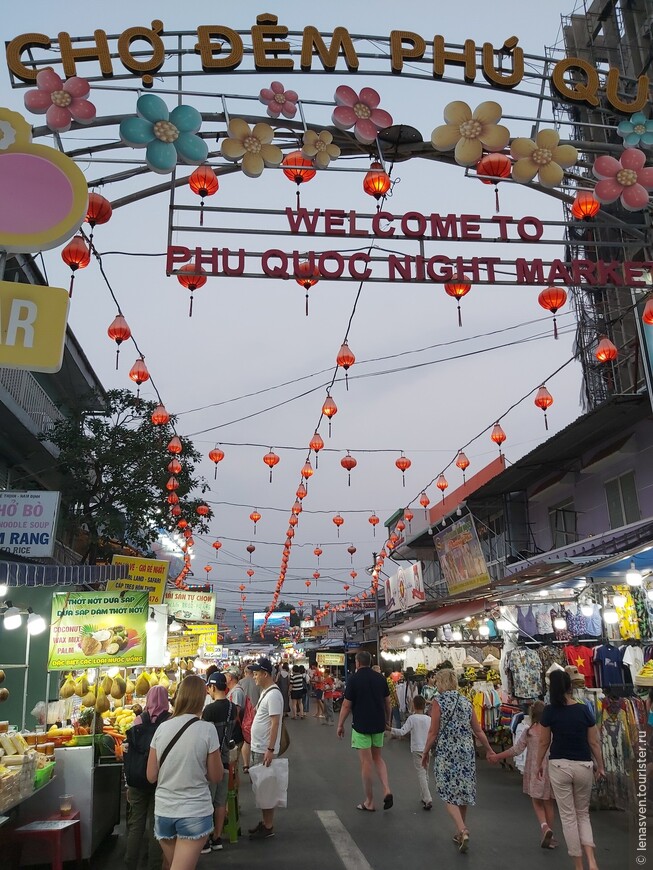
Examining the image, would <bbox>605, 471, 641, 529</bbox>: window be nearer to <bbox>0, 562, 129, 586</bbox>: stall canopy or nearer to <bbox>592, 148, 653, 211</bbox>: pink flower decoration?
<bbox>592, 148, 653, 211</bbox>: pink flower decoration

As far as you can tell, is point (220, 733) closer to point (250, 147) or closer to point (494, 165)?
point (250, 147)

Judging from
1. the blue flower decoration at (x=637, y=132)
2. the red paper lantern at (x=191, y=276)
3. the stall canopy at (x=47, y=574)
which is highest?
the blue flower decoration at (x=637, y=132)

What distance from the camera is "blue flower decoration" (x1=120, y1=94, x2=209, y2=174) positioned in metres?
7.66

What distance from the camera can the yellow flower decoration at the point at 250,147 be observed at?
8.18 metres

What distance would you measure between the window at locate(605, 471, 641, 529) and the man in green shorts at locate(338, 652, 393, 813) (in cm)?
990

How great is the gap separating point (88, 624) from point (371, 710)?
Answer: 380cm

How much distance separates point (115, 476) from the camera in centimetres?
2139

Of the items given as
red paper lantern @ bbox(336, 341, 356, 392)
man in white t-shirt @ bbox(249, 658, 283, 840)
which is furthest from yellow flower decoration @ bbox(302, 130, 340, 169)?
man in white t-shirt @ bbox(249, 658, 283, 840)

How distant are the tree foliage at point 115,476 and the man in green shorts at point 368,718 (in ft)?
44.1

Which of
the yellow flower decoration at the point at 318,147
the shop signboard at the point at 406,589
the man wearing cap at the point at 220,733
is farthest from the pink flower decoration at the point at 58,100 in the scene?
the shop signboard at the point at 406,589

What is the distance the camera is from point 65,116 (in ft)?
25.8

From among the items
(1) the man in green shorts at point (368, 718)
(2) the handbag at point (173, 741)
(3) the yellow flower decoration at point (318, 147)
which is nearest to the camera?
(2) the handbag at point (173, 741)

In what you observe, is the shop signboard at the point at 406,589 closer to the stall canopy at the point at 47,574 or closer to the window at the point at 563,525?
the window at the point at 563,525

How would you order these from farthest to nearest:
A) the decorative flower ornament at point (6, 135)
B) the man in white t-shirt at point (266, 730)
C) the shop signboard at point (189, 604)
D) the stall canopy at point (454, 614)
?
1. the shop signboard at point (189, 604)
2. the stall canopy at point (454, 614)
3. the man in white t-shirt at point (266, 730)
4. the decorative flower ornament at point (6, 135)
